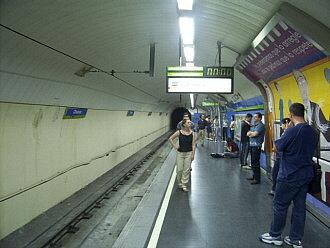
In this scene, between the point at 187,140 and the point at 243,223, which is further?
the point at 187,140

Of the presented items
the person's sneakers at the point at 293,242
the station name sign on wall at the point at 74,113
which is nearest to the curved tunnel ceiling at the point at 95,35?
the station name sign on wall at the point at 74,113

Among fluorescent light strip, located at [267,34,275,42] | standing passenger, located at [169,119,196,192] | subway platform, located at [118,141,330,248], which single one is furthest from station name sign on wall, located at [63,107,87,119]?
fluorescent light strip, located at [267,34,275,42]

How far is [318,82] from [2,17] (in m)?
4.96

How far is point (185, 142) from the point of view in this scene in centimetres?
816

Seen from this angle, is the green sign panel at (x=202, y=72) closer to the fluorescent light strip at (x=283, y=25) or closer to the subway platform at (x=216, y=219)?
the subway platform at (x=216, y=219)

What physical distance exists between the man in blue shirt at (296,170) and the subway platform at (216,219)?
374mm

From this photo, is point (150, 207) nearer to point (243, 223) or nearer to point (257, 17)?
point (243, 223)

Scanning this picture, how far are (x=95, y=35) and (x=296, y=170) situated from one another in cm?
430

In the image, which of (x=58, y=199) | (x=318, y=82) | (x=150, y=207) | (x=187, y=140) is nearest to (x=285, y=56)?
(x=318, y=82)

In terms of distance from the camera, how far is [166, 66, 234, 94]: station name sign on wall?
820 centimetres

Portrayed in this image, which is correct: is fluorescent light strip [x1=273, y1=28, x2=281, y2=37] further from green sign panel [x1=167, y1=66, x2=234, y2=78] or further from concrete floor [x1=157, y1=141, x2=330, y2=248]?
concrete floor [x1=157, y1=141, x2=330, y2=248]

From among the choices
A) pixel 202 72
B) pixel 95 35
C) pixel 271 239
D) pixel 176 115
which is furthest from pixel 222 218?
pixel 176 115

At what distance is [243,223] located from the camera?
5629 mm

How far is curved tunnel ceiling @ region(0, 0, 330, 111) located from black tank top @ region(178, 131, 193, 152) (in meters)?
2.33
